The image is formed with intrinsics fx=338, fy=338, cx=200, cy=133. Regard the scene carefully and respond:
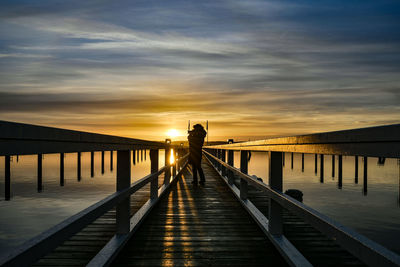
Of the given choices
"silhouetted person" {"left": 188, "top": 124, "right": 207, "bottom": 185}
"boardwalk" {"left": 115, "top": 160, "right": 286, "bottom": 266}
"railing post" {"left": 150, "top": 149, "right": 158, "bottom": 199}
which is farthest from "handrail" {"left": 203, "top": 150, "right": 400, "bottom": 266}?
"silhouetted person" {"left": 188, "top": 124, "right": 207, "bottom": 185}

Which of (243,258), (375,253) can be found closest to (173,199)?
(243,258)

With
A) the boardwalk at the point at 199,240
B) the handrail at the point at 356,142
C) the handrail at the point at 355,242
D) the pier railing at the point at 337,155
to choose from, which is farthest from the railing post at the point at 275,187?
the handrail at the point at 355,242

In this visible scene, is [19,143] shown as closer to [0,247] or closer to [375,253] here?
[375,253]

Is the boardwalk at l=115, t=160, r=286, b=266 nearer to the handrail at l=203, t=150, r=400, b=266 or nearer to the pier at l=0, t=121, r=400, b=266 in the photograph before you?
the pier at l=0, t=121, r=400, b=266

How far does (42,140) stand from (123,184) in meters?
1.91

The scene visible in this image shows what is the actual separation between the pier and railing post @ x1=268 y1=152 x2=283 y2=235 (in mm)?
11

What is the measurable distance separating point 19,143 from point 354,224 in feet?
66.5

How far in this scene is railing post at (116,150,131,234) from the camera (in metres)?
3.59

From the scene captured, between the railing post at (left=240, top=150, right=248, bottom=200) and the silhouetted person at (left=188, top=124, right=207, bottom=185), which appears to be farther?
the silhouetted person at (left=188, top=124, right=207, bottom=185)

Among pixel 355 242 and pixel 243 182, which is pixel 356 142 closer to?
pixel 355 242

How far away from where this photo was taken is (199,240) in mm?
4051

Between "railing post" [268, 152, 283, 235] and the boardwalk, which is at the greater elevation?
"railing post" [268, 152, 283, 235]

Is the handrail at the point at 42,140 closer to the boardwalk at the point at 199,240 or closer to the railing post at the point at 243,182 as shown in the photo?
the boardwalk at the point at 199,240

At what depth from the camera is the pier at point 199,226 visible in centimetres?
167
